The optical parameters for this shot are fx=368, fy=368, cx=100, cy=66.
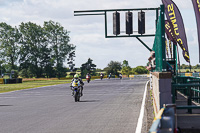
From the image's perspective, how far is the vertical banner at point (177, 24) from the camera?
1853cm

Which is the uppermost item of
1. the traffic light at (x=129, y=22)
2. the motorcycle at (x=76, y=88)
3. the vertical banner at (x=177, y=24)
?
the traffic light at (x=129, y=22)

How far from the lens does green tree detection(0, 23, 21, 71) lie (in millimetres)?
99688

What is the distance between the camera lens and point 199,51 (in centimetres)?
1215

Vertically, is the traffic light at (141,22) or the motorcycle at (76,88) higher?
the traffic light at (141,22)

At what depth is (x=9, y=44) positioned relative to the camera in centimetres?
10125

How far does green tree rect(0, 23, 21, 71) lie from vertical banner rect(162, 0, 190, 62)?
278 ft

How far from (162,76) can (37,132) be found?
3.36 metres

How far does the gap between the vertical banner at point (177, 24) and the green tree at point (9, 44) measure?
8476 cm

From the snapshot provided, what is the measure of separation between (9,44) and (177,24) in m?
87.4

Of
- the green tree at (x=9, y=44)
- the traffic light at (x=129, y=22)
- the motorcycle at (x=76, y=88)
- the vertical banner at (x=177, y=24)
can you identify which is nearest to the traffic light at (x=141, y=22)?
the traffic light at (x=129, y=22)

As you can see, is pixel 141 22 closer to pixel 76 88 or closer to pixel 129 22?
pixel 129 22

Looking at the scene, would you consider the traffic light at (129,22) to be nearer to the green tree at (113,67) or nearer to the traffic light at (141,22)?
the traffic light at (141,22)

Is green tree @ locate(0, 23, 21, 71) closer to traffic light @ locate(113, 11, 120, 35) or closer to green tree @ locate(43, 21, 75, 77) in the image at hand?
green tree @ locate(43, 21, 75, 77)

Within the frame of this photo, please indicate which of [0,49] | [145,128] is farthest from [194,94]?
[0,49]
